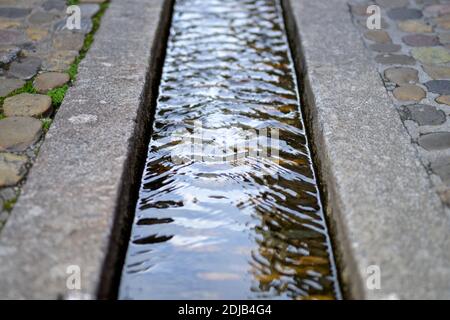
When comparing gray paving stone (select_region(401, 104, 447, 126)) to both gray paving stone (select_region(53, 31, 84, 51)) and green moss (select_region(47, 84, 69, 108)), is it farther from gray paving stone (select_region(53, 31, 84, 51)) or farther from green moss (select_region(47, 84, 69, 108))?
gray paving stone (select_region(53, 31, 84, 51))

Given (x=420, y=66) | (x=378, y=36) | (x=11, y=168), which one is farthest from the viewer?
(x=378, y=36)

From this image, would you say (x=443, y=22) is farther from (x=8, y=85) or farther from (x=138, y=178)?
(x=8, y=85)

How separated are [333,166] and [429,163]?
1.68 ft

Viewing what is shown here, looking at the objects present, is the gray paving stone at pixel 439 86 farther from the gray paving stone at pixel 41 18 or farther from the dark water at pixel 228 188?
the gray paving stone at pixel 41 18

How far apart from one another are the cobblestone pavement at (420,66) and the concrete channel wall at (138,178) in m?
0.10

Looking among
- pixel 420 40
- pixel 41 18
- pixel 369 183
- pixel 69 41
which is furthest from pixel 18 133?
pixel 420 40

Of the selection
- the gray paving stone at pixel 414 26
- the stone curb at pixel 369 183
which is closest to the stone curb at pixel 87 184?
the stone curb at pixel 369 183

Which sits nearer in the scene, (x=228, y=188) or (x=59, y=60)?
(x=228, y=188)

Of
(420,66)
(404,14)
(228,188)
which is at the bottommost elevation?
(228,188)

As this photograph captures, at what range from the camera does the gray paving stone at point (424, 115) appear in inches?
134

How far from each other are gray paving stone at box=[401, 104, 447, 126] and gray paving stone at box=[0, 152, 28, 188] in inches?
84.0

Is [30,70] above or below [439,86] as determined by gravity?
above

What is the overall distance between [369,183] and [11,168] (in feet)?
5.78

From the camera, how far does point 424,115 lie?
3.46 m
